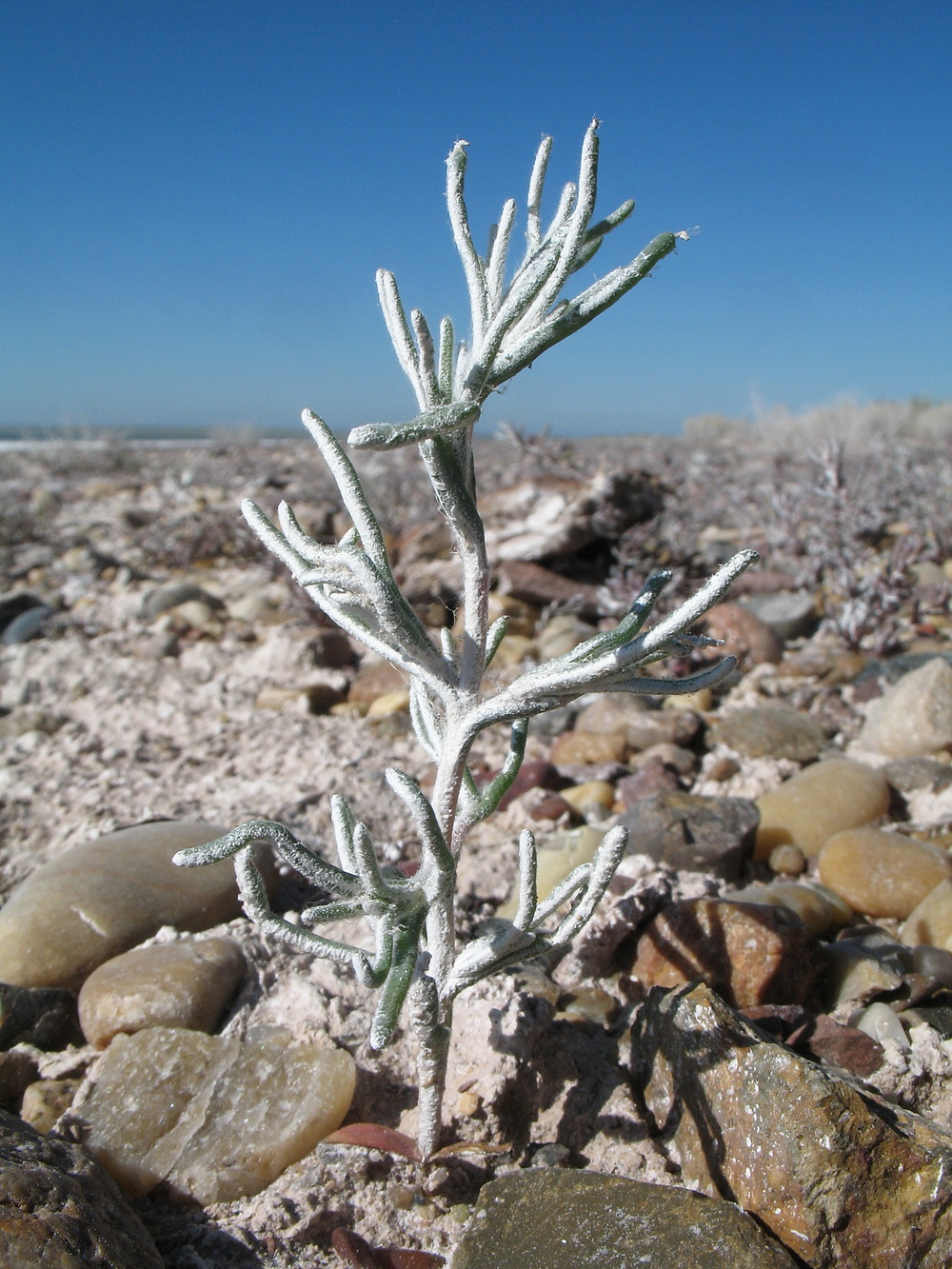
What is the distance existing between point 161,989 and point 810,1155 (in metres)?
1.41

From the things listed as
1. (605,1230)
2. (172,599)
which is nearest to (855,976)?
(605,1230)

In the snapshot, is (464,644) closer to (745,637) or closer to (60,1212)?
(60,1212)

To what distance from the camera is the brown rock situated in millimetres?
4520

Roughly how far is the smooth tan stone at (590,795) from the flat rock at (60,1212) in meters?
1.99

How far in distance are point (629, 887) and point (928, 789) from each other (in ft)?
5.18

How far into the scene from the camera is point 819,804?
2955 millimetres

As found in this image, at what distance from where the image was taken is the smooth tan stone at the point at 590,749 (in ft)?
11.6

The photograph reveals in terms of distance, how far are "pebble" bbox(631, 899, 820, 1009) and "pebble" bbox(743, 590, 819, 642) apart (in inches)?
116

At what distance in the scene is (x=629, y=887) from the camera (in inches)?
90.0

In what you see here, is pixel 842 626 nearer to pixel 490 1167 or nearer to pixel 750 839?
pixel 750 839

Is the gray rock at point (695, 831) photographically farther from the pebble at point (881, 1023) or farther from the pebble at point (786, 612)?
the pebble at point (786, 612)

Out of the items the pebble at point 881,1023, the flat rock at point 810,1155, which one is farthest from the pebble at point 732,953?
the flat rock at point 810,1155

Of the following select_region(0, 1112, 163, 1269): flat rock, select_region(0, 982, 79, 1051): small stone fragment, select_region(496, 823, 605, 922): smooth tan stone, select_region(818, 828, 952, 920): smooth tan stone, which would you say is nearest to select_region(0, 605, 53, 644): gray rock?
select_region(0, 982, 79, 1051): small stone fragment

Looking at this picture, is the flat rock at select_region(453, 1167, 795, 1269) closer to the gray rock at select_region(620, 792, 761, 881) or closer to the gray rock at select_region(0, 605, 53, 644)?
the gray rock at select_region(620, 792, 761, 881)
